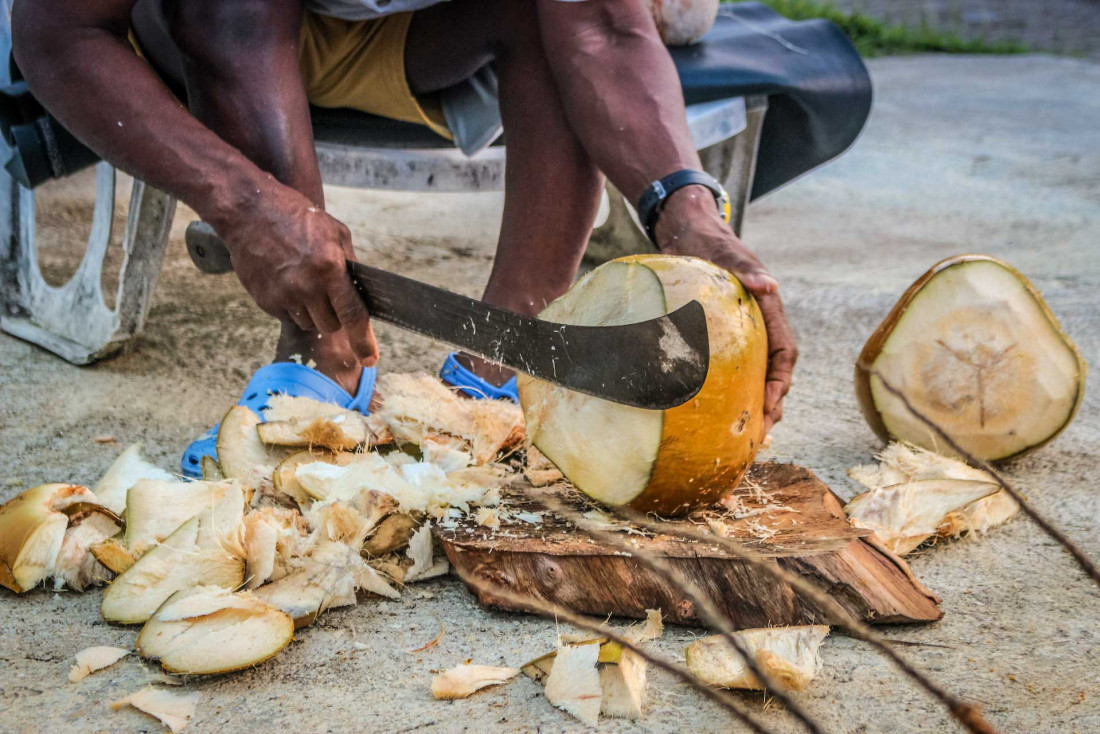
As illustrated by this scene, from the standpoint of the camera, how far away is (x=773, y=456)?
1.85 metres

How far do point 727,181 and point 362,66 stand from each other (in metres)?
1.26

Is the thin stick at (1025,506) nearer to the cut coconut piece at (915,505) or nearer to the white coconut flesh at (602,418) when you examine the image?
the white coconut flesh at (602,418)

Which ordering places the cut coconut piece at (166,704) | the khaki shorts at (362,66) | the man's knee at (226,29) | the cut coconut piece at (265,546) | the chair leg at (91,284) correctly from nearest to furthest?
1. the cut coconut piece at (166,704)
2. the cut coconut piece at (265,546)
3. the man's knee at (226,29)
4. the khaki shorts at (362,66)
5. the chair leg at (91,284)

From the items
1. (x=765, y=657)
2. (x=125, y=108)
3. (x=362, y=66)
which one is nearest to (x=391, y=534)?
(x=765, y=657)

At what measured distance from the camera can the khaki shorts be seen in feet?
6.16

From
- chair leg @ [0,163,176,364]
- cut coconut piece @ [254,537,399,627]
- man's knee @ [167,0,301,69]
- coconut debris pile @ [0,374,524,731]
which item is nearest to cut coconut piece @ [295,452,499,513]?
coconut debris pile @ [0,374,524,731]

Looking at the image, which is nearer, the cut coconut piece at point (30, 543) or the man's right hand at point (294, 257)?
the cut coconut piece at point (30, 543)

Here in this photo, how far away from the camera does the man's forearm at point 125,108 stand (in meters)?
1.46

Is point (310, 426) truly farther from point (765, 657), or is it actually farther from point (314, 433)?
point (765, 657)

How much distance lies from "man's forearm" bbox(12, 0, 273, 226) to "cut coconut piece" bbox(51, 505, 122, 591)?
0.46 m

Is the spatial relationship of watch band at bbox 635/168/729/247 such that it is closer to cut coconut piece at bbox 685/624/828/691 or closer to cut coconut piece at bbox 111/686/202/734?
cut coconut piece at bbox 685/624/828/691

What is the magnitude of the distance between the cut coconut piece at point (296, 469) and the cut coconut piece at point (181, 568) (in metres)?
0.15

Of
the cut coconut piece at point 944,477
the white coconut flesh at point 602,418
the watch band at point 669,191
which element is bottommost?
the cut coconut piece at point 944,477

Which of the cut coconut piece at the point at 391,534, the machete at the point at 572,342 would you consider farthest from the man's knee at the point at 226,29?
the cut coconut piece at the point at 391,534
